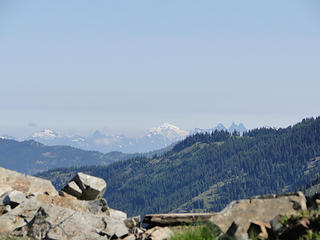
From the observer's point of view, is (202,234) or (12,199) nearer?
(202,234)

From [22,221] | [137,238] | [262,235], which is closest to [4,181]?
[22,221]

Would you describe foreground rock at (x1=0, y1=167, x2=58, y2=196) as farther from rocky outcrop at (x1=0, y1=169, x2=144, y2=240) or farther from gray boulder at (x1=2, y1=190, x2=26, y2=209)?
gray boulder at (x1=2, y1=190, x2=26, y2=209)

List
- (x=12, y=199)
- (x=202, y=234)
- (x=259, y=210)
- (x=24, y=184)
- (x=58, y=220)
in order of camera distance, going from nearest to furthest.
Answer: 1. (x=202, y=234)
2. (x=259, y=210)
3. (x=58, y=220)
4. (x=12, y=199)
5. (x=24, y=184)

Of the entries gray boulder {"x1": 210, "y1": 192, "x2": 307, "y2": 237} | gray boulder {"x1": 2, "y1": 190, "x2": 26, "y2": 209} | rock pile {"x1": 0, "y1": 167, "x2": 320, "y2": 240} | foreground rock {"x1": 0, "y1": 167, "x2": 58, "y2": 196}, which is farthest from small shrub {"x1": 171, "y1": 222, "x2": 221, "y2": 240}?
foreground rock {"x1": 0, "y1": 167, "x2": 58, "y2": 196}

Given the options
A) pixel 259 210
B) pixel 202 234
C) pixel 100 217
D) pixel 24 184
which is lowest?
pixel 100 217

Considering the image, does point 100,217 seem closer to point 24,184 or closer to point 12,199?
point 12,199

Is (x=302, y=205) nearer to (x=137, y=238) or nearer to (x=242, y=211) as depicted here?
(x=242, y=211)

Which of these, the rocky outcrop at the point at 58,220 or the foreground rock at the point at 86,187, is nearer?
the rocky outcrop at the point at 58,220

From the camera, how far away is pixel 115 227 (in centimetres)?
2509

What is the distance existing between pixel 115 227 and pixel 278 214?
10.6m

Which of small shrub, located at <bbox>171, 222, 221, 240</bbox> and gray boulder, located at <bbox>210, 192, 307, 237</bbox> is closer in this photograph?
small shrub, located at <bbox>171, 222, 221, 240</bbox>

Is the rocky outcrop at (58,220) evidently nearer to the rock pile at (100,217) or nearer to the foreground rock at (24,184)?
the rock pile at (100,217)

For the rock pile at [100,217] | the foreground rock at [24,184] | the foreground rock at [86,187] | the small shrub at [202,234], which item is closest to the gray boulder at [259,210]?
the rock pile at [100,217]


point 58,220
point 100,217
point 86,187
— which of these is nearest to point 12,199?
point 58,220
